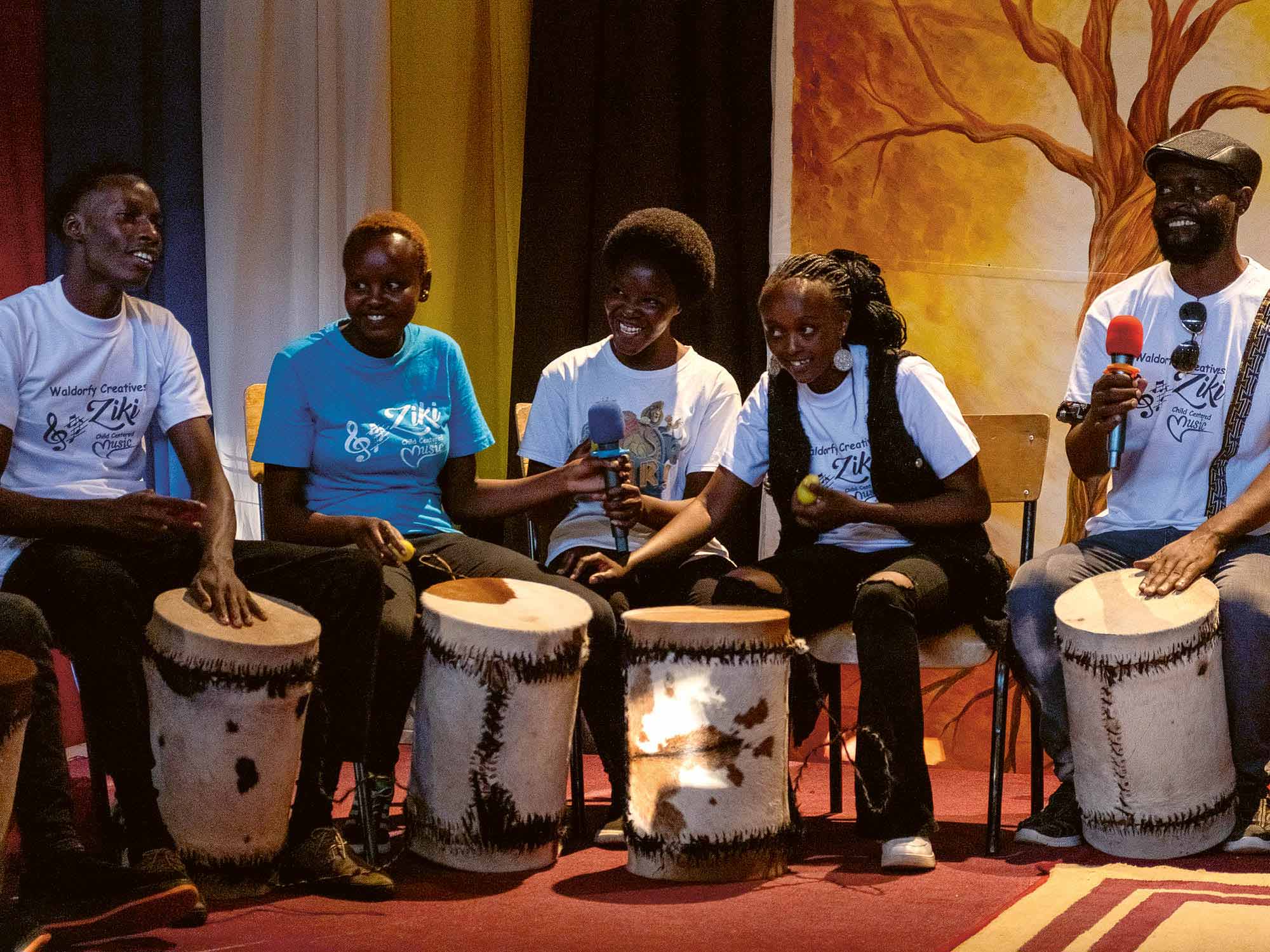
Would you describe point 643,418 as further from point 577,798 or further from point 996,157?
point 996,157

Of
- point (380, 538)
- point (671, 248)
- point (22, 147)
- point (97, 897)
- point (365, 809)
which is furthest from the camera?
point (22, 147)

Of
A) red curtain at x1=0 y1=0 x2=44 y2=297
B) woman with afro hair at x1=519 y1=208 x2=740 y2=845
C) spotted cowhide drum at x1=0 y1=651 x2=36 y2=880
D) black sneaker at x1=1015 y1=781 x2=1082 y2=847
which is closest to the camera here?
spotted cowhide drum at x1=0 y1=651 x2=36 y2=880

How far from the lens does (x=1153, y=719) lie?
3.01 meters

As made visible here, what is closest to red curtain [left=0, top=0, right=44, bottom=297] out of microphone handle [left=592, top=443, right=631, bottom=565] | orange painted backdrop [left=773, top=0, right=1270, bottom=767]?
microphone handle [left=592, top=443, right=631, bottom=565]

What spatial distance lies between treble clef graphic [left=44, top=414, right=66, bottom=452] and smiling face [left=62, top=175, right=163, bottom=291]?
33 cm

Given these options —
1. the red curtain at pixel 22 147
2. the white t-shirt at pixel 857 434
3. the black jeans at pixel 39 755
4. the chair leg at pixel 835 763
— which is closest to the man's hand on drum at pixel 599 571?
the white t-shirt at pixel 857 434

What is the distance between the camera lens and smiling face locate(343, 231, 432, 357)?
139 inches

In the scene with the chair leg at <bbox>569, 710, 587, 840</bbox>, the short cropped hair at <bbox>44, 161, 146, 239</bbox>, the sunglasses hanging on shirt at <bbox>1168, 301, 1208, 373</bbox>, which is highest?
the short cropped hair at <bbox>44, 161, 146, 239</bbox>

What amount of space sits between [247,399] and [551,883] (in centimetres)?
165

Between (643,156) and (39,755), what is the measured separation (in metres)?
2.64

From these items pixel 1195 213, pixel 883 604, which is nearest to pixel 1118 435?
pixel 1195 213

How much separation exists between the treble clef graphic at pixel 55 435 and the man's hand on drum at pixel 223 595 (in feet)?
1.59

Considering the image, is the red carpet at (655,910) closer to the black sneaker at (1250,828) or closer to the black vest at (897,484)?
the black sneaker at (1250,828)

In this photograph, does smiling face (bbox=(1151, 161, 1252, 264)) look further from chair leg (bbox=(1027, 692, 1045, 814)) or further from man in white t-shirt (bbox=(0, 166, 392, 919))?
man in white t-shirt (bbox=(0, 166, 392, 919))
